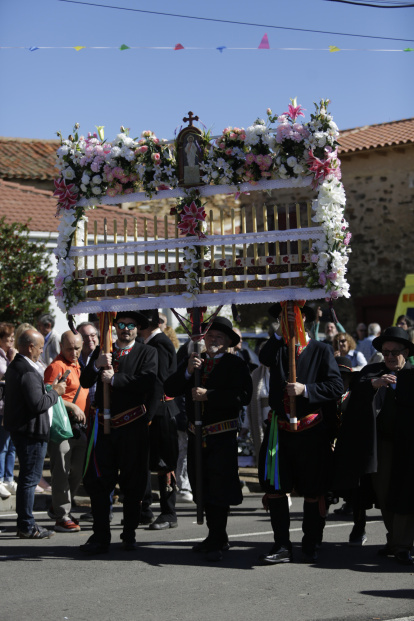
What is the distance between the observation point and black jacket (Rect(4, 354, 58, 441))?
9086mm

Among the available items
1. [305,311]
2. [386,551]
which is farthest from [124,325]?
[386,551]

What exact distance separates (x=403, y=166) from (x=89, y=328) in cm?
2042

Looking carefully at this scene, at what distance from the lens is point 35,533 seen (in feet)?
30.4

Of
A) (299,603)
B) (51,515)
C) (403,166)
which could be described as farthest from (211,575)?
(403,166)

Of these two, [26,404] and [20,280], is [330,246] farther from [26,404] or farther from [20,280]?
[20,280]

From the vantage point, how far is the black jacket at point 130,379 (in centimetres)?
862

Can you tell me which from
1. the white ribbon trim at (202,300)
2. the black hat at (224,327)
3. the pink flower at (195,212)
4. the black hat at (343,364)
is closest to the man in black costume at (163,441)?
the white ribbon trim at (202,300)

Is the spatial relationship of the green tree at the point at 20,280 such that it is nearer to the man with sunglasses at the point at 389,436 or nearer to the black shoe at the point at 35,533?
the black shoe at the point at 35,533

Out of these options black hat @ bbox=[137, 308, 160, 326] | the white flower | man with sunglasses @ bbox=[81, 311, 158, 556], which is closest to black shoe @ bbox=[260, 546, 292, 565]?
man with sunglasses @ bbox=[81, 311, 158, 556]

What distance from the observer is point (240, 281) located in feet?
28.2

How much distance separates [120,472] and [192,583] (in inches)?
61.8

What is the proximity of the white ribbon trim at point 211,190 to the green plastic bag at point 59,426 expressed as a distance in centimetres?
202

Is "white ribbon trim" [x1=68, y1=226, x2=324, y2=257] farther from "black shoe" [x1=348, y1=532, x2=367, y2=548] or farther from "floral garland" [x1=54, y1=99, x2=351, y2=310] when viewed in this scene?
"black shoe" [x1=348, y1=532, x2=367, y2=548]

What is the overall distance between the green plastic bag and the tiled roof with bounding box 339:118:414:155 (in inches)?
804
